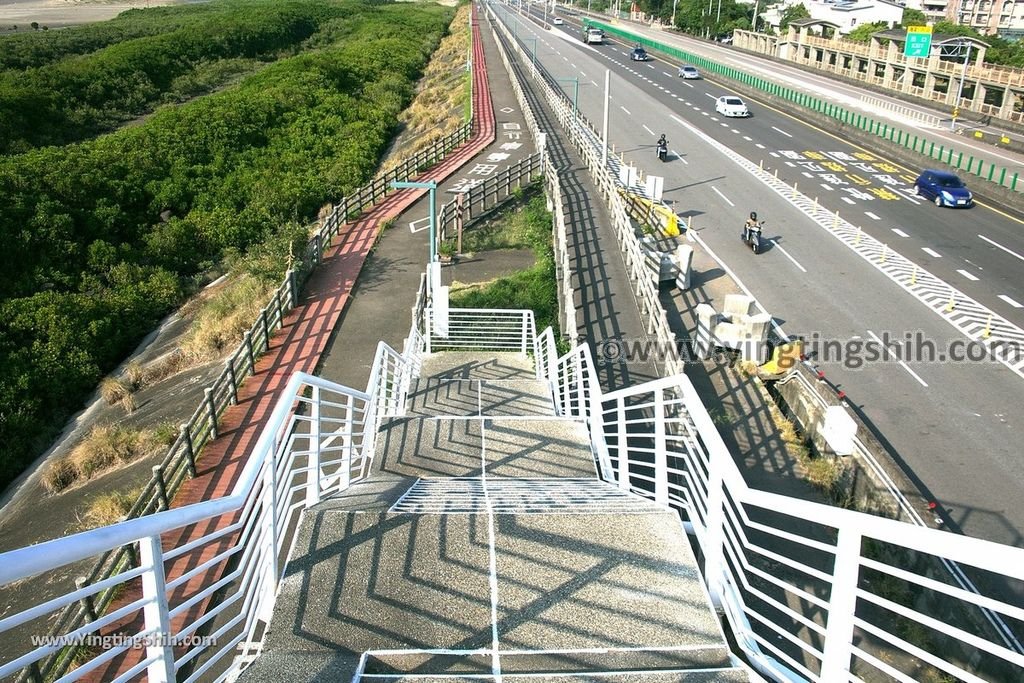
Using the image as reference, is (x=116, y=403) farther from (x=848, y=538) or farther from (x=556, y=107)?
(x=556, y=107)

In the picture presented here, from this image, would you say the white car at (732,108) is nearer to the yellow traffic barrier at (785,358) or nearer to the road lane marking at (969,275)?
the road lane marking at (969,275)

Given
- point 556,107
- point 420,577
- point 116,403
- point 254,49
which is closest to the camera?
point 420,577

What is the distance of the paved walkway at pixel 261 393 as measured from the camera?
9531 millimetres

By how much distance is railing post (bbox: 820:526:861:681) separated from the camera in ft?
11.1

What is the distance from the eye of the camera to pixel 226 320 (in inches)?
848

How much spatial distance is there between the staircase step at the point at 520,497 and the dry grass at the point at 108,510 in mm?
7368

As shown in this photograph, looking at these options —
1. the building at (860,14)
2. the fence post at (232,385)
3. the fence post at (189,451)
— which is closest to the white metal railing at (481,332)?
the fence post at (232,385)

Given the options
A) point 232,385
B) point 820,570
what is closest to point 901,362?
point 820,570

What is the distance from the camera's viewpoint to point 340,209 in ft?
90.6

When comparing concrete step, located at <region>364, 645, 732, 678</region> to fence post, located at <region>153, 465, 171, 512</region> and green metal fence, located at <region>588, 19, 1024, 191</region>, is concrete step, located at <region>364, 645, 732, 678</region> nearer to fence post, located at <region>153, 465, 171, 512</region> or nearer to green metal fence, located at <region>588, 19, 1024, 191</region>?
fence post, located at <region>153, 465, 171, 512</region>

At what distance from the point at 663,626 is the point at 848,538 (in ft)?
4.42

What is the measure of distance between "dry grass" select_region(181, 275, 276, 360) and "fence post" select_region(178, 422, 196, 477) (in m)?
8.17

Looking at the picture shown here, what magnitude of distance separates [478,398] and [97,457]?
8079mm

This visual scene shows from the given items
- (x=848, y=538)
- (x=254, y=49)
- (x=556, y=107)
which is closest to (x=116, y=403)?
(x=848, y=538)
